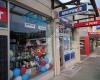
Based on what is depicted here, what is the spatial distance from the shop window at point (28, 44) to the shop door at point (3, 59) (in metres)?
0.66

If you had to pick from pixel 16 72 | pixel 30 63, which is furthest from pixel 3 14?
pixel 30 63

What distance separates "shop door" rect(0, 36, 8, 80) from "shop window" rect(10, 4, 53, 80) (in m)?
0.66

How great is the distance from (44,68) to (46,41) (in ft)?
4.61

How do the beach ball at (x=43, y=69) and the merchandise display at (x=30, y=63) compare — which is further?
the beach ball at (x=43, y=69)

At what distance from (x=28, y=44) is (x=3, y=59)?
7.41 feet

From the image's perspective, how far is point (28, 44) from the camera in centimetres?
805

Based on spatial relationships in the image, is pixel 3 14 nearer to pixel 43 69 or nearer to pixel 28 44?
pixel 28 44

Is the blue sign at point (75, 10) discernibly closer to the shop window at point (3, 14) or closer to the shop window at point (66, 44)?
the shop window at point (66, 44)

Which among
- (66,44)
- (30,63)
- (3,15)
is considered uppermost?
(3,15)

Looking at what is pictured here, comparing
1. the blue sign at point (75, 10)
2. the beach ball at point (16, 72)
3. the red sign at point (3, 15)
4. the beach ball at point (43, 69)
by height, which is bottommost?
the beach ball at point (43, 69)

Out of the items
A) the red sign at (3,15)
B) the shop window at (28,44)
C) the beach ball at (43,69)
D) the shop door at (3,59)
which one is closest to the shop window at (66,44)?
the shop window at (28,44)

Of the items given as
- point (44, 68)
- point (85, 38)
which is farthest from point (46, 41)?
point (85, 38)

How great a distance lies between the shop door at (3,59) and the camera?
19.1ft

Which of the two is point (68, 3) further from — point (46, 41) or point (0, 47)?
point (0, 47)
